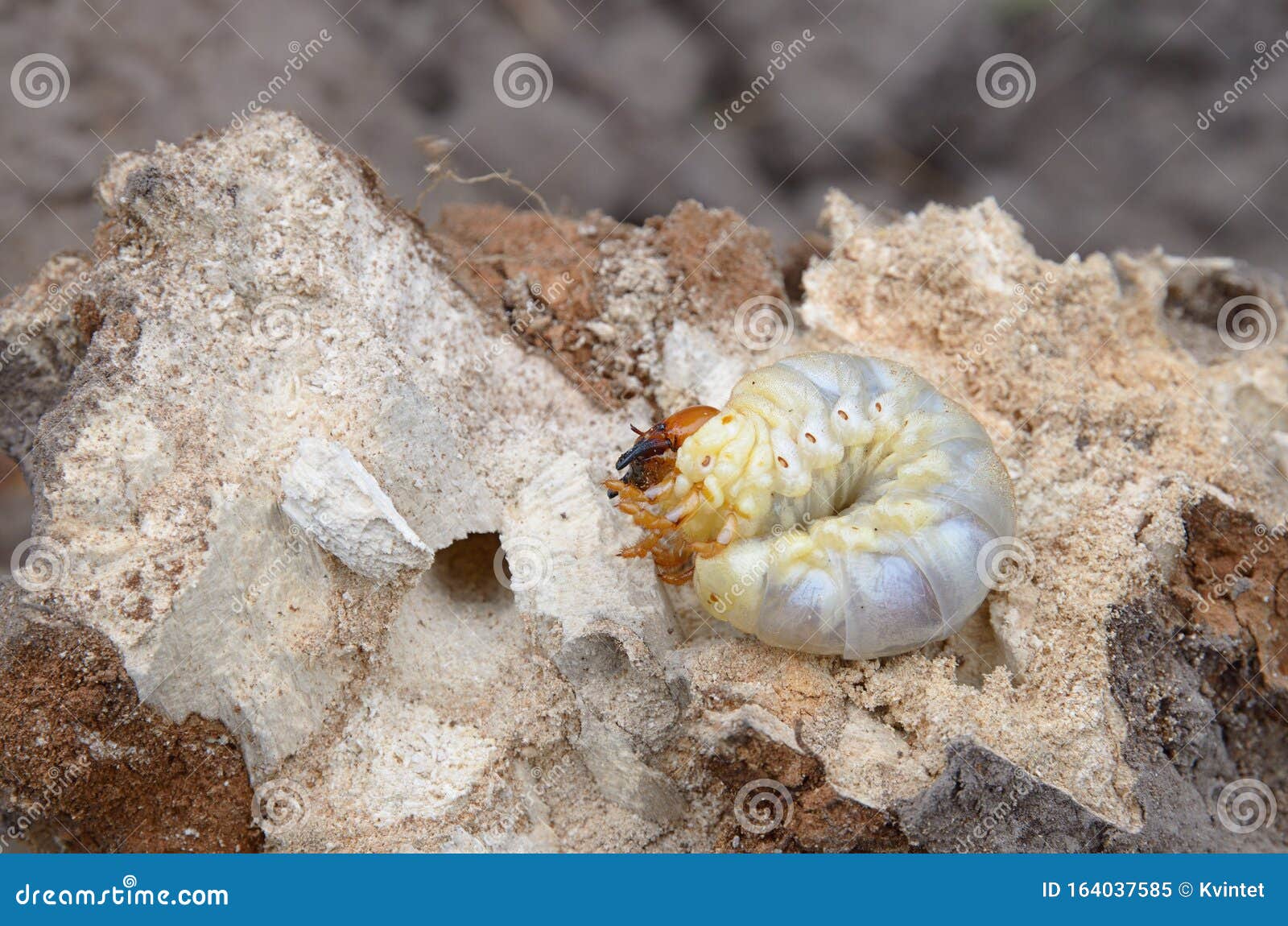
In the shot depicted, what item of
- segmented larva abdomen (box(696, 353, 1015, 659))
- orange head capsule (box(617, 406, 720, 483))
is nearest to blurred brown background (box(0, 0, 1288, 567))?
segmented larva abdomen (box(696, 353, 1015, 659))

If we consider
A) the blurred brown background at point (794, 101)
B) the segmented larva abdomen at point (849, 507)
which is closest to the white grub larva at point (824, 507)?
the segmented larva abdomen at point (849, 507)

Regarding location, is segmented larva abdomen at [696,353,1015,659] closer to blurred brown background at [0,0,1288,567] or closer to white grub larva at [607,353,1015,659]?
white grub larva at [607,353,1015,659]

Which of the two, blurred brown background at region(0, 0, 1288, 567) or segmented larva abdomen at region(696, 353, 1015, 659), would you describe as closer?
segmented larva abdomen at region(696, 353, 1015, 659)

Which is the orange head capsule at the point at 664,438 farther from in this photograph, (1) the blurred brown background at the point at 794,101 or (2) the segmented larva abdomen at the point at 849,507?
(1) the blurred brown background at the point at 794,101

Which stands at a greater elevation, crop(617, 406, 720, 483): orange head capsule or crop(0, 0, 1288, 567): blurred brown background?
crop(0, 0, 1288, 567): blurred brown background

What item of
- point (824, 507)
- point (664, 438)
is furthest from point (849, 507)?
point (664, 438)

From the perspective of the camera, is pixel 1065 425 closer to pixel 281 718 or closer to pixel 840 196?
pixel 840 196

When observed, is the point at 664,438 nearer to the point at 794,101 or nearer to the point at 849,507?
the point at 849,507
